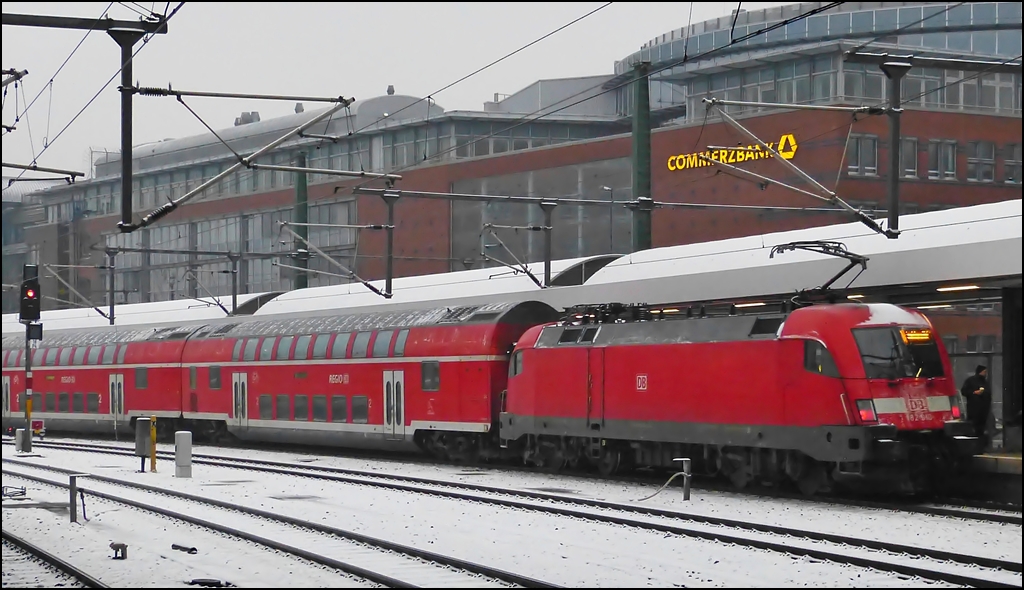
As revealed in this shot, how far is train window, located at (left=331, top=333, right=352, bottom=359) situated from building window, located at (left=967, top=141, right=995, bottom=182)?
33213 millimetres

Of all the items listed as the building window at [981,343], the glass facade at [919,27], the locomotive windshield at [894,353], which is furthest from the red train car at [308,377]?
the glass facade at [919,27]

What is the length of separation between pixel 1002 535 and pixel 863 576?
3.48 meters

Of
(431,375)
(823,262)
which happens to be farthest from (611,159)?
(823,262)

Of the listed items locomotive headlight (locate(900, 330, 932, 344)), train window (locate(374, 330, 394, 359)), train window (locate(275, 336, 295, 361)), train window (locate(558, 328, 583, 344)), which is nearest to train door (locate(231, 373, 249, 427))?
train window (locate(275, 336, 295, 361))

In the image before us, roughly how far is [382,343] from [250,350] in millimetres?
6180

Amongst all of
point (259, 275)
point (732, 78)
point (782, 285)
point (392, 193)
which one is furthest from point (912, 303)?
point (259, 275)

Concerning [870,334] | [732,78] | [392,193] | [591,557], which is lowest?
[591,557]

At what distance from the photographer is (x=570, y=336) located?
80.6ft

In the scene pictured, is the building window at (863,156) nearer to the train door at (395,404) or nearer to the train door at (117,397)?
the train door at (395,404)

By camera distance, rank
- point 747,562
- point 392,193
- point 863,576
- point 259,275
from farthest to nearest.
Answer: point 259,275
point 392,193
point 747,562
point 863,576

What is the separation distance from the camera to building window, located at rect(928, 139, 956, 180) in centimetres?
5409

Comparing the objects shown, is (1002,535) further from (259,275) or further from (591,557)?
(259,275)

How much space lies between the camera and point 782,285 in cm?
2273

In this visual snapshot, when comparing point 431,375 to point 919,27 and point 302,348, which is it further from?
point 919,27
